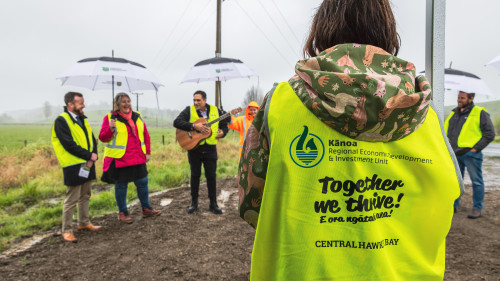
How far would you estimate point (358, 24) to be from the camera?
109 cm

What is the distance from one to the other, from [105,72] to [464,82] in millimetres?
5875

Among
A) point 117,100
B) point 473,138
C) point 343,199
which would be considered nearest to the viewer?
point 343,199

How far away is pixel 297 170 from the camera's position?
0.96 meters

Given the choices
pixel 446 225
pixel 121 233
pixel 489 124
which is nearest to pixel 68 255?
pixel 121 233

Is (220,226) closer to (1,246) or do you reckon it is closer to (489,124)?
(1,246)

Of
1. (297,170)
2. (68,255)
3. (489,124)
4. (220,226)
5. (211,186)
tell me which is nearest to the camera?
(297,170)

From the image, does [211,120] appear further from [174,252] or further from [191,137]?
[174,252]

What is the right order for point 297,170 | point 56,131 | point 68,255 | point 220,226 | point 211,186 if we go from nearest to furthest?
point 297,170 → point 68,255 → point 56,131 → point 220,226 → point 211,186

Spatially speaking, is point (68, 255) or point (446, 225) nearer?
point (446, 225)

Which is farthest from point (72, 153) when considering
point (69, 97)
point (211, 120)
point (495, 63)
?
point (495, 63)

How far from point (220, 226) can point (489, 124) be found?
4.53 meters

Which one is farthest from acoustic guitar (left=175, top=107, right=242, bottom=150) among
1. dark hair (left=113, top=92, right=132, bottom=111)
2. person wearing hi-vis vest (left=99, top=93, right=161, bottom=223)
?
dark hair (left=113, top=92, right=132, bottom=111)

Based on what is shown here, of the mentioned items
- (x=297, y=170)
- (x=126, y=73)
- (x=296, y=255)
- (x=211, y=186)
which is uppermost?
(x=126, y=73)

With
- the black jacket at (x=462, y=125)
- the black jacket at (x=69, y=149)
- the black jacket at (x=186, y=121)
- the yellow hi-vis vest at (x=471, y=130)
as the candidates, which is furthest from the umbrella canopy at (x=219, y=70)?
the yellow hi-vis vest at (x=471, y=130)
